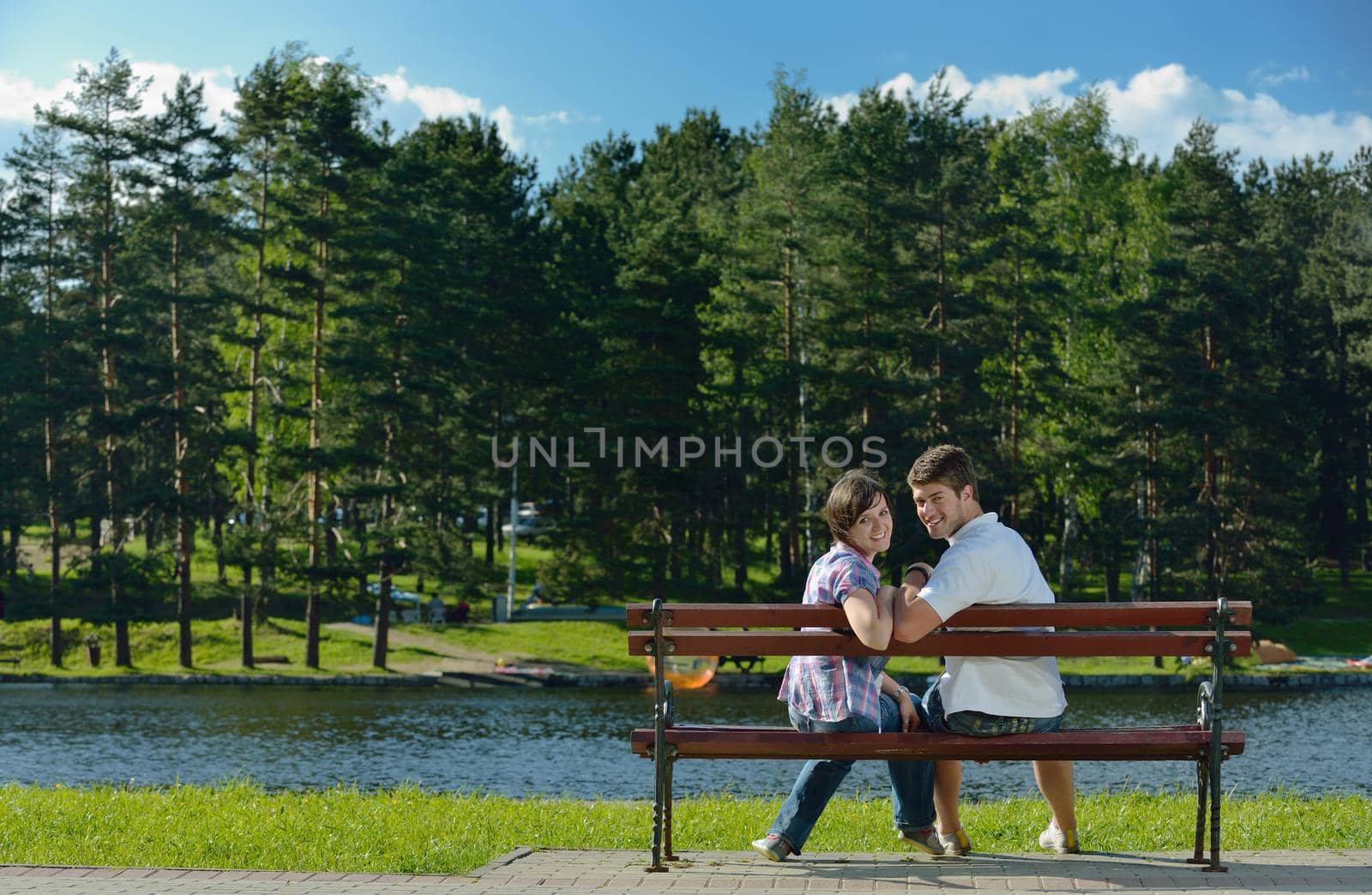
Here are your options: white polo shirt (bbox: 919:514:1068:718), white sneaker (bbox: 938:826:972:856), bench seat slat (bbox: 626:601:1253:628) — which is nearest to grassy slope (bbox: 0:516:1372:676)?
white sneaker (bbox: 938:826:972:856)

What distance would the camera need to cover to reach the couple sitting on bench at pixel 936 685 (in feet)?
18.8

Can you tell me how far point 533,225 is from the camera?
48094mm

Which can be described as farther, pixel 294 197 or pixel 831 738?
pixel 294 197

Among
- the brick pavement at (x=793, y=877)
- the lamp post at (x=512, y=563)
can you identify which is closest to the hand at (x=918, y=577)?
the brick pavement at (x=793, y=877)

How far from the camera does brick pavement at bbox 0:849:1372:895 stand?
17.3 ft

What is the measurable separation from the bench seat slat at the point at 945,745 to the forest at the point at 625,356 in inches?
1200

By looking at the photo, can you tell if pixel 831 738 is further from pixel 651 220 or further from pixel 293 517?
pixel 651 220

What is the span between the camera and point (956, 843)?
6.01 m

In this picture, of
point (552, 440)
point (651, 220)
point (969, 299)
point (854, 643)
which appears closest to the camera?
point (854, 643)

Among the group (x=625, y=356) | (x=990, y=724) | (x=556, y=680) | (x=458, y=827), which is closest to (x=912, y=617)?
(x=990, y=724)

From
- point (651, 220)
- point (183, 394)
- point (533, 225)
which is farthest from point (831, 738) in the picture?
point (533, 225)

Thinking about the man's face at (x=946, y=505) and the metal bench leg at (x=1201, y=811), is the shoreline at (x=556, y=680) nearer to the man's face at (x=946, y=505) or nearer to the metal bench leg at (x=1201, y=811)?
the metal bench leg at (x=1201, y=811)

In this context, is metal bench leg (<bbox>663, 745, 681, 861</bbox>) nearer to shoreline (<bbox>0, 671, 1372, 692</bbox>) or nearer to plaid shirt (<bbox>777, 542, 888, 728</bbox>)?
plaid shirt (<bbox>777, 542, 888, 728</bbox>)

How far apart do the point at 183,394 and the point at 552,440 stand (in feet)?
33.5
